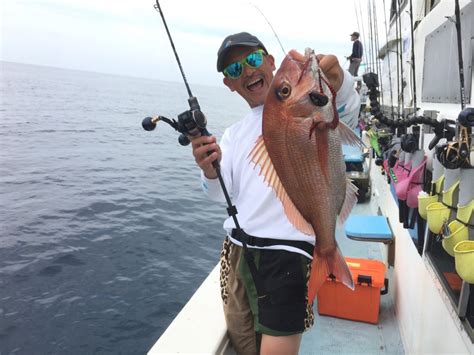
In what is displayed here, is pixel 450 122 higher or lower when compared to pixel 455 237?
higher

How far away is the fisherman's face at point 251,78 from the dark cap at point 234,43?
0.06ft

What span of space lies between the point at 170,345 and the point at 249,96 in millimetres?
1686

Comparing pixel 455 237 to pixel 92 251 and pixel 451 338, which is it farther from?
pixel 92 251

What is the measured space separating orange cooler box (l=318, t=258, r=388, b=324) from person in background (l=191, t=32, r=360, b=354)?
145 cm

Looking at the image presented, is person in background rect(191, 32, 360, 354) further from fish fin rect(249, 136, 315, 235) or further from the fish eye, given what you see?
the fish eye

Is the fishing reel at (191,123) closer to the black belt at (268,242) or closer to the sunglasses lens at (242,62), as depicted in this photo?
the sunglasses lens at (242,62)

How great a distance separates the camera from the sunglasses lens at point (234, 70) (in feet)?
5.89

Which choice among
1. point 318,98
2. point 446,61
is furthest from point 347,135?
point 446,61

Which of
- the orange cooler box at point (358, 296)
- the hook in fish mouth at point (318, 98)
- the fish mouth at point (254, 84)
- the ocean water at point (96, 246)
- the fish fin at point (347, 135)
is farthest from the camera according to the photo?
the ocean water at point (96, 246)

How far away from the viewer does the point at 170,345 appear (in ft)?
8.50

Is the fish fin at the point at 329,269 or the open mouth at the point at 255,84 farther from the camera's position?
the open mouth at the point at 255,84

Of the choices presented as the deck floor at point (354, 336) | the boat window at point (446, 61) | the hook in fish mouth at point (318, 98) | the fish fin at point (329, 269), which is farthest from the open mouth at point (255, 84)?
the deck floor at point (354, 336)

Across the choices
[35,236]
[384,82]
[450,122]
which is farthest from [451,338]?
[384,82]

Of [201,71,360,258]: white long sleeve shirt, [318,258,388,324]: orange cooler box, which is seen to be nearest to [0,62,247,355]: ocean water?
[201,71,360,258]: white long sleeve shirt
